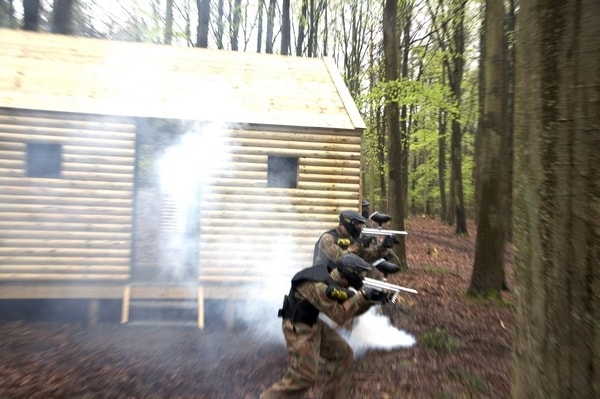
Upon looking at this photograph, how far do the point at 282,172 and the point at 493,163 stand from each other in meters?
4.18

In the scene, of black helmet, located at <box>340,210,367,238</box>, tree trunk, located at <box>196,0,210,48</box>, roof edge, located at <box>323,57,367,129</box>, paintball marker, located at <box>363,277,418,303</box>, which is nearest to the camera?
paintball marker, located at <box>363,277,418,303</box>

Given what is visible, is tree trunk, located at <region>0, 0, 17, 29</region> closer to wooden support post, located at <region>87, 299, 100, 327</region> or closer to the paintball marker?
wooden support post, located at <region>87, 299, 100, 327</region>

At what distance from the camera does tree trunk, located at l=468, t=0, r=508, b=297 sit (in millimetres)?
8430

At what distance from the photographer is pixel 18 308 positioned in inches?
305

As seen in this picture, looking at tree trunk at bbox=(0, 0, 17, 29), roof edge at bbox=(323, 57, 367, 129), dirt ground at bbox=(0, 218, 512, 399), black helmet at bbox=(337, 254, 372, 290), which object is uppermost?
tree trunk at bbox=(0, 0, 17, 29)

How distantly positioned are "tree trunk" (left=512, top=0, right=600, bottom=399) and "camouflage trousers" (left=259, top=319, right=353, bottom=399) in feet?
7.33

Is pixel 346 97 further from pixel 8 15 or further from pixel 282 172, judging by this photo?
pixel 8 15

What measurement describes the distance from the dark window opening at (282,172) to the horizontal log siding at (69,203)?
249 centimetres

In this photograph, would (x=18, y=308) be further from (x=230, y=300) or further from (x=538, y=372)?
(x=538, y=372)

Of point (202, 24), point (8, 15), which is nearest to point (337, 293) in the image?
point (202, 24)

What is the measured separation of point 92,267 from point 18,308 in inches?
67.9

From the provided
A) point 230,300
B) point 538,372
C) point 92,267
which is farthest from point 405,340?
point 92,267

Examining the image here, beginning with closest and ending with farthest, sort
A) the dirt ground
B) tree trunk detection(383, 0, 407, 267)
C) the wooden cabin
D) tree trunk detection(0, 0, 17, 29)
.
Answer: the dirt ground < the wooden cabin < tree trunk detection(383, 0, 407, 267) < tree trunk detection(0, 0, 17, 29)

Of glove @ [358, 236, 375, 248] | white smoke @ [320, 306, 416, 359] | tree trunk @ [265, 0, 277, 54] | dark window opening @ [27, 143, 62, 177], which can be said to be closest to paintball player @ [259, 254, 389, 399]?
white smoke @ [320, 306, 416, 359]
